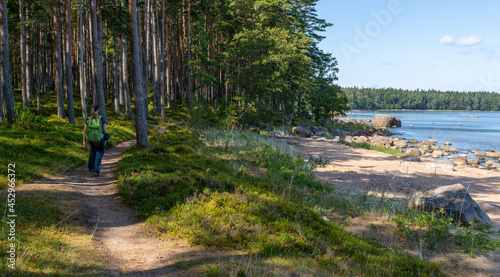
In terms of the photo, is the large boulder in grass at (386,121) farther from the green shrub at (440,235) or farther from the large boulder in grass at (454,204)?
the green shrub at (440,235)

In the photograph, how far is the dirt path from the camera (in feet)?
15.0

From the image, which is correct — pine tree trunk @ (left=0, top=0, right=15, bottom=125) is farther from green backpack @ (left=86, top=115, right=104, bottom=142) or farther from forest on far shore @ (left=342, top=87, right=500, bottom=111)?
forest on far shore @ (left=342, top=87, right=500, bottom=111)

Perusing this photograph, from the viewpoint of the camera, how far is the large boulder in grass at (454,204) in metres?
8.63

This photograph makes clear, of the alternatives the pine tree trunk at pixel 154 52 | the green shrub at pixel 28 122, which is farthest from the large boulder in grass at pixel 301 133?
the green shrub at pixel 28 122

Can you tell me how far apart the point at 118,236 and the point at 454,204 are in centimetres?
907

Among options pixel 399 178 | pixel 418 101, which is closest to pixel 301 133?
pixel 399 178

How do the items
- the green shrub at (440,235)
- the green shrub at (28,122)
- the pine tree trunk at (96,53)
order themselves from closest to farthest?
1. the green shrub at (440,235)
2. the green shrub at (28,122)
3. the pine tree trunk at (96,53)

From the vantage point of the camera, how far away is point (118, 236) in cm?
551

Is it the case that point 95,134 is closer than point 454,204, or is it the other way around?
point 95,134

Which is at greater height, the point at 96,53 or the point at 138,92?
the point at 96,53

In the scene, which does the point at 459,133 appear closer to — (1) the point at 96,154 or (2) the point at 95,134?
(1) the point at 96,154

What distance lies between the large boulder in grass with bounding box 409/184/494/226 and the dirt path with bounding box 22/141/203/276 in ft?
24.7

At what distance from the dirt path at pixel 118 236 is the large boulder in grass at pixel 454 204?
7523 millimetres

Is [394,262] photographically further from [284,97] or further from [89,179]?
[284,97]
